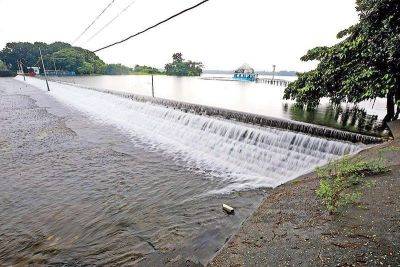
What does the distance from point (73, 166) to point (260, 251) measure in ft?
27.3

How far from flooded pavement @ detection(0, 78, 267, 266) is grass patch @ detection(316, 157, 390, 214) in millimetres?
1887

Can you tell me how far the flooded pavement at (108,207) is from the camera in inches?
198

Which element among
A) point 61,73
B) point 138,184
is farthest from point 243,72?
point 138,184

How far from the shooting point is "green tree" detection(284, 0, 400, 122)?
34.8 ft

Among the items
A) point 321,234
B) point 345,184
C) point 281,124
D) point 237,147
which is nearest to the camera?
point 321,234

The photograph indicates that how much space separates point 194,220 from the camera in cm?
605

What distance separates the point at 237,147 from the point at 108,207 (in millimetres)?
6223

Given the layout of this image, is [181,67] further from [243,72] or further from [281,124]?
[281,124]

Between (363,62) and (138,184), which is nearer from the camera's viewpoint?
(138,184)

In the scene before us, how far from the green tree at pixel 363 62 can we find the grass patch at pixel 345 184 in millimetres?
6288

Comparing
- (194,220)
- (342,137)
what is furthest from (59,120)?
(342,137)

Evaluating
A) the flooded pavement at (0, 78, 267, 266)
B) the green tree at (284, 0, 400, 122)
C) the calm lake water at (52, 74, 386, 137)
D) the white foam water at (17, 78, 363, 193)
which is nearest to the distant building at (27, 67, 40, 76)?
the calm lake water at (52, 74, 386, 137)

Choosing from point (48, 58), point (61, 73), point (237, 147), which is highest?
point (48, 58)

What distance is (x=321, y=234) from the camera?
3996mm
